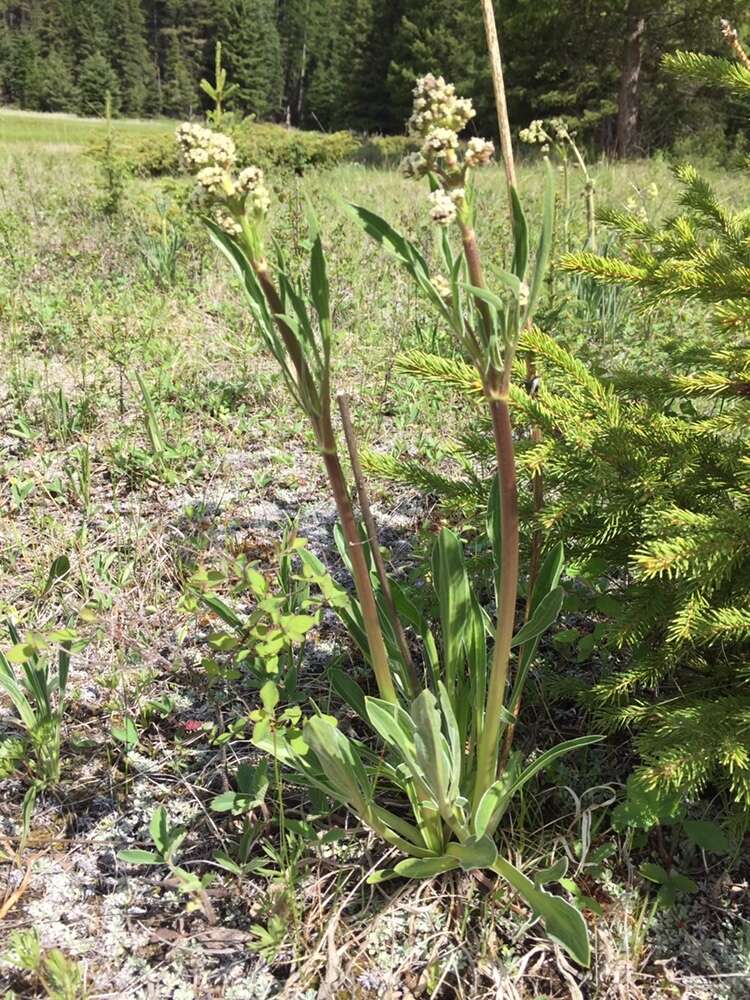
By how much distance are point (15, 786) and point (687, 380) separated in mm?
1786

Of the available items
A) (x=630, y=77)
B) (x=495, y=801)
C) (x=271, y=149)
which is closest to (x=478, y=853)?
(x=495, y=801)

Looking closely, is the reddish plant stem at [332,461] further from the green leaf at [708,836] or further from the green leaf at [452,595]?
the green leaf at [708,836]

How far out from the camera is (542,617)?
1.45m

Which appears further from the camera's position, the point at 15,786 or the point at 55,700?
the point at 55,700

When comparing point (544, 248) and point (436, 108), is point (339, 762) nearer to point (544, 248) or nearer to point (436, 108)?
point (544, 248)

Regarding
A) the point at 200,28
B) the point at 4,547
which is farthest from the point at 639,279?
the point at 200,28

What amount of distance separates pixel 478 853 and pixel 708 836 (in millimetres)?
566

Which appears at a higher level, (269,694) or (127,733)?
(269,694)

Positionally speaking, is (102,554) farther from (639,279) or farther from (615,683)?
(639,279)

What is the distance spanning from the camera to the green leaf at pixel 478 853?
1.20 metres

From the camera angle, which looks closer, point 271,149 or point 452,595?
point 452,595

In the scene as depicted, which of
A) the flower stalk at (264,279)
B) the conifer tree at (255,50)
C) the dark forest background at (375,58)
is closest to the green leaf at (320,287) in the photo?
the flower stalk at (264,279)

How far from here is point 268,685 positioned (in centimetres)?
131

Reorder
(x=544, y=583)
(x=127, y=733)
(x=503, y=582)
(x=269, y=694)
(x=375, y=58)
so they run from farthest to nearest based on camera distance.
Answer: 1. (x=375, y=58)
2. (x=127, y=733)
3. (x=544, y=583)
4. (x=269, y=694)
5. (x=503, y=582)
